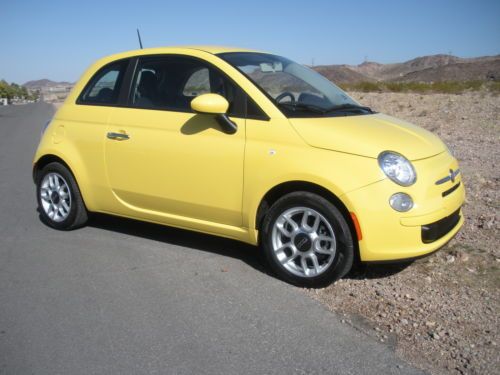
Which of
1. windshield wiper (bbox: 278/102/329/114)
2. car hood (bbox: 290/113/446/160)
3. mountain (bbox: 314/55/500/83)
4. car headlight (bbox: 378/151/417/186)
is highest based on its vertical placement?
windshield wiper (bbox: 278/102/329/114)

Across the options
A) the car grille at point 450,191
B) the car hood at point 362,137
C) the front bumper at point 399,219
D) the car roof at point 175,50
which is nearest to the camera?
the front bumper at point 399,219

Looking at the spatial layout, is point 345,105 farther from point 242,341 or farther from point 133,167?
point 242,341

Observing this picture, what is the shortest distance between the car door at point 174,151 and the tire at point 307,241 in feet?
1.26

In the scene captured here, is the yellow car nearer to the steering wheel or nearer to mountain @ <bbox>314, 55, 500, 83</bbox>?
the steering wheel

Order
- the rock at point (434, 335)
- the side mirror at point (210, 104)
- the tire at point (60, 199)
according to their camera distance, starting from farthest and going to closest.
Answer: the tire at point (60, 199), the side mirror at point (210, 104), the rock at point (434, 335)

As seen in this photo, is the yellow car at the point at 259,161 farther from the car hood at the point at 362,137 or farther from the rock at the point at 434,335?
the rock at the point at 434,335

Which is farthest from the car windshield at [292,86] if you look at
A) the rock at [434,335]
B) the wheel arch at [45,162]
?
the wheel arch at [45,162]

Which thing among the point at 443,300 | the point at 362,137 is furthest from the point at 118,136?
the point at 443,300

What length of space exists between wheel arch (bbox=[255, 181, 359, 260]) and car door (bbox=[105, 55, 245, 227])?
0.20m

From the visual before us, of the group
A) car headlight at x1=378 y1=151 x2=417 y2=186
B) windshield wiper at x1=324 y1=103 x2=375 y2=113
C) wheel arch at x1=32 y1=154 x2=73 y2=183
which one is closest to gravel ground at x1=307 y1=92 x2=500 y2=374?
car headlight at x1=378 y1=151 x2=417 y2=186

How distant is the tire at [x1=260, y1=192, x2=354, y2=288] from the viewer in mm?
3900

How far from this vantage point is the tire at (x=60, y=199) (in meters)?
5.48

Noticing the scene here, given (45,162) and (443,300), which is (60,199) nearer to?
(45,162)

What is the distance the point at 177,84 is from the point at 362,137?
179 cm
